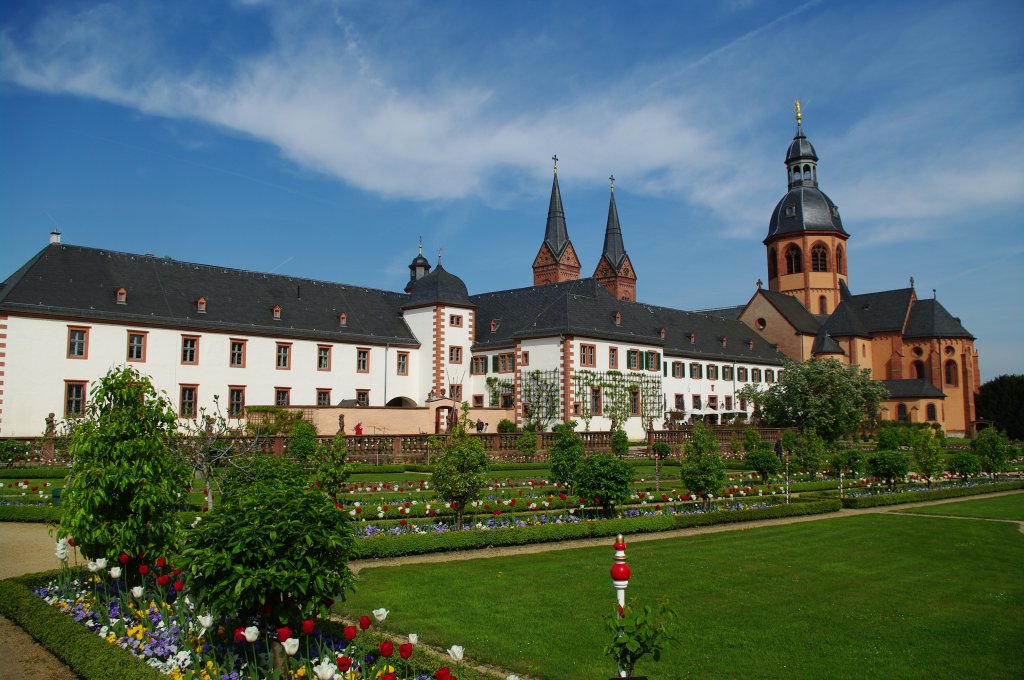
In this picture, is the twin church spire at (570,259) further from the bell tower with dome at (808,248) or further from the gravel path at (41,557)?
the gravel path at (41,557)

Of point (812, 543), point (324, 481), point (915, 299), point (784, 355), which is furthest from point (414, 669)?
point (915, 299)

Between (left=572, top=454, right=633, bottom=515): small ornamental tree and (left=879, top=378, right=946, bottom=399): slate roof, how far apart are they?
64434 millimetres

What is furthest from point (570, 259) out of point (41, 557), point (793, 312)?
A: point (41, 557)

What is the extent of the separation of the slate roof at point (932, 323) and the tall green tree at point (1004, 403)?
232 inches

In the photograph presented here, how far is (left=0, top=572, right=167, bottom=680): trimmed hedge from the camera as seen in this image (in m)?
7.07

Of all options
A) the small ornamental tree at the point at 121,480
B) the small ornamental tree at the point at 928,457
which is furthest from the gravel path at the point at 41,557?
the small ornamental tree at the point at 928,457

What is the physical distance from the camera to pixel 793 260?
273 feet

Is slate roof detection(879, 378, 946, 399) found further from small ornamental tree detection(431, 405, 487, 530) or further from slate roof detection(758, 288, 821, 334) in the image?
small ornamental tree detection(431, 405, 487, 530)

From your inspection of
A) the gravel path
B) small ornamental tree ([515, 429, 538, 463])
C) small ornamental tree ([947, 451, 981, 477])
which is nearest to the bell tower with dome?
small ornamental tree ([947, 451, 981, 477])

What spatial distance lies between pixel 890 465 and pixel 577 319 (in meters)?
23.7

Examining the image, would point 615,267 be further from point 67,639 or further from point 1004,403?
point 67,639

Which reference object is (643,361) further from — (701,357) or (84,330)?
(84,330)

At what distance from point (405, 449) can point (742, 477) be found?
589 inches

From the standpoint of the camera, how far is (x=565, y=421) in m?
46.0
